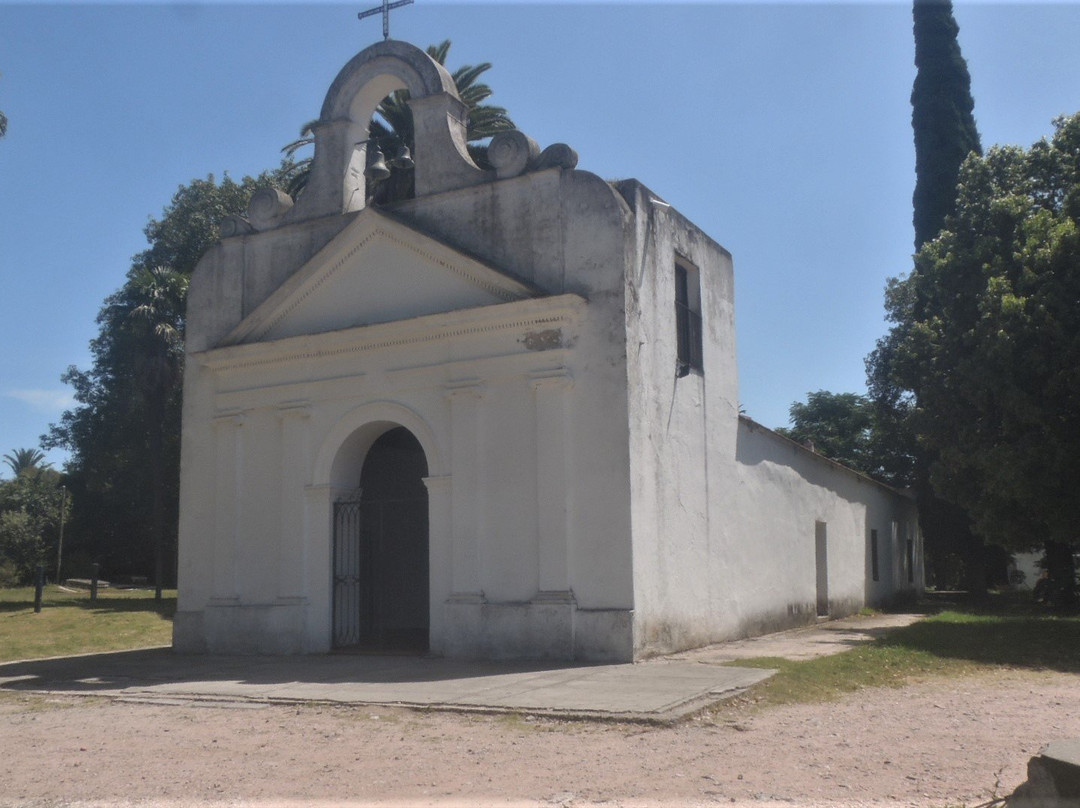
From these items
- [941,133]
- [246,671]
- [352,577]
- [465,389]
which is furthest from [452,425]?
[941,133]

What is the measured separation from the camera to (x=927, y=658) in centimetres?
1181

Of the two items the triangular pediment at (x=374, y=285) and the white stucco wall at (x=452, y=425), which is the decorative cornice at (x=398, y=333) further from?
the triangular pediment at (x=374, y=285)

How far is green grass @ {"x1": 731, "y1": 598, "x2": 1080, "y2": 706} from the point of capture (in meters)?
9.65

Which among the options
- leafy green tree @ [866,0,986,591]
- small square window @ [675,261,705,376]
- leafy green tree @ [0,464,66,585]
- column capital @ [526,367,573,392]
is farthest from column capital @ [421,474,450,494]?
leafy green tree @ [0,464,66,585]

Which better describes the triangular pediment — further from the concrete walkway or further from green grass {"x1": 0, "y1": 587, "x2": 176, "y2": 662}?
green grass {"x1": 0, "y1": 587, "x2": 176, "y2": 662}

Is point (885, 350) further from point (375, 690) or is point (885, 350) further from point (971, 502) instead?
point (375, 690)

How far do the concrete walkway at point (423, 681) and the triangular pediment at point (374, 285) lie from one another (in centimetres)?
457

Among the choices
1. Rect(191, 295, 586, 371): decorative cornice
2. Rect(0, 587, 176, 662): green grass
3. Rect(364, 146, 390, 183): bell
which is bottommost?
Rect(0, 587, 176, 662): green grass

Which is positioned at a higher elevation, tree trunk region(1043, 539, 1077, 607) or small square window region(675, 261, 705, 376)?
small square window region(675, 261, 705, 376)

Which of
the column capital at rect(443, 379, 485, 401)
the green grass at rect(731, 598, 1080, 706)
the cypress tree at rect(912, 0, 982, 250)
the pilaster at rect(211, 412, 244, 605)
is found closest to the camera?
the green grass at rect(731, 598, 1080, 706)

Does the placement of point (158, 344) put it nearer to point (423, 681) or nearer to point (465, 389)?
point (465, 389)

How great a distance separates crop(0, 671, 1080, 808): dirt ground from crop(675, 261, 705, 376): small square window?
6167mm

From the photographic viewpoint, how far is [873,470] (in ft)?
114

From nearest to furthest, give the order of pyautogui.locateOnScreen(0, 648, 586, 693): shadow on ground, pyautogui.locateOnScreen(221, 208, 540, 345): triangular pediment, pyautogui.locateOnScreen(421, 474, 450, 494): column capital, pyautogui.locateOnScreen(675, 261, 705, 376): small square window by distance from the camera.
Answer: pyautogui.locateOnScreen(0, 648, 586, 693): shadow on ground
pyautogui.locateOnScreen(421, 474, 450, 494): column capital
pyautogui.locateOnScreen(221, 208, 540, 345): triangular pediment
pyautogui.locateOnScreen(675, 261, 705, 376): small square window
